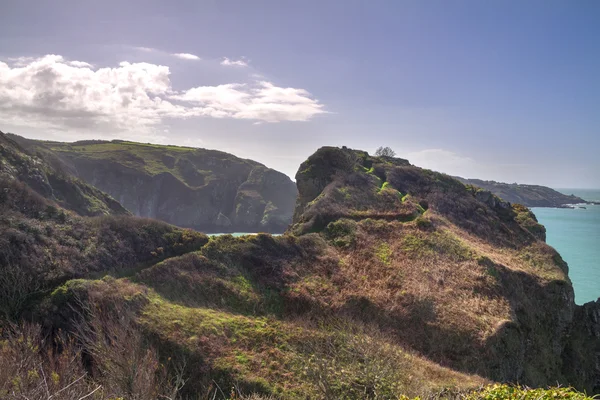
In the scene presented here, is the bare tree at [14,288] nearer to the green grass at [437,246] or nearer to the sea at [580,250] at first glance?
the green grass at [437,246]

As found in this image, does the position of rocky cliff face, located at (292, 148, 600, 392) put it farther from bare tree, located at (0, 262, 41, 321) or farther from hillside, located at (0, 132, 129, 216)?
hillside, located at (0, 132, 129, 216)

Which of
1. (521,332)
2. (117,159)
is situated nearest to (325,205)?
(521,332)

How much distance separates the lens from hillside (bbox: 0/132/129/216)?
40.4 metres

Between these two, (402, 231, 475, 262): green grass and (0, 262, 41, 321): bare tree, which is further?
(402, 231, 475, 262): green grass

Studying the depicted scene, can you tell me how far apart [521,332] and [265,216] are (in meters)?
120

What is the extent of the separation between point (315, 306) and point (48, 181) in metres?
43.8

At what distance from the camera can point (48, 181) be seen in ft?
161

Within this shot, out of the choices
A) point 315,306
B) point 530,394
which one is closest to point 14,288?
point 315,306

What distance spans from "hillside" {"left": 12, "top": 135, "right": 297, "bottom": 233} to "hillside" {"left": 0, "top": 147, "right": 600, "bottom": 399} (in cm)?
10602

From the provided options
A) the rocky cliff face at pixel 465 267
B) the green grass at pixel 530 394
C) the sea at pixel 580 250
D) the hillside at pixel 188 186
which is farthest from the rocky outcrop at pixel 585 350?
the hillside at pixel 188 186

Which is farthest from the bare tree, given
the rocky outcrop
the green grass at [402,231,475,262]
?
the rocky outcrop

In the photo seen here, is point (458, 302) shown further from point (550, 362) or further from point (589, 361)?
point (589, 361)

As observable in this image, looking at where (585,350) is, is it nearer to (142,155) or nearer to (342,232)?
(342,232)

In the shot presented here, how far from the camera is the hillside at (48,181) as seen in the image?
133 ft
